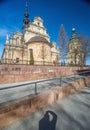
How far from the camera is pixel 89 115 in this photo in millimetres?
5496

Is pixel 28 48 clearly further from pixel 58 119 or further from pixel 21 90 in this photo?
pixel 58 119

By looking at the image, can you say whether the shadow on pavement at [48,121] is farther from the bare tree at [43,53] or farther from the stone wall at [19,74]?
the bare tree at [43,53]

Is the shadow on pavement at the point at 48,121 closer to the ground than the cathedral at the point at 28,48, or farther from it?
closer to the ground

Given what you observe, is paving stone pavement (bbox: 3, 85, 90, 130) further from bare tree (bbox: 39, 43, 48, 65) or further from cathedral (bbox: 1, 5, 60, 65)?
bare tree (bbox: 39, 43, 48, 65)

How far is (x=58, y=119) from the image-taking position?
201 inches

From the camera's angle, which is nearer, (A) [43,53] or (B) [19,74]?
(B) [19,74]

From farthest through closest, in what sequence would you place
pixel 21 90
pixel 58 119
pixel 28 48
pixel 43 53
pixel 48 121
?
1. pixel 28 48
2. pixel 43 53
3. pixel 21 90
4. pixel 58 119
5. pixel 48 121

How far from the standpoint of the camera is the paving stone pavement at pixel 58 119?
4.50m

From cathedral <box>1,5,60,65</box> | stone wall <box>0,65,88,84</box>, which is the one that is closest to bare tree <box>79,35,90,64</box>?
cathedral <box>1,5,60,65</box>

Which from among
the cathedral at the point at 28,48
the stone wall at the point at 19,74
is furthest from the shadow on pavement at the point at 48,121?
the cathedral at the point at 28,48

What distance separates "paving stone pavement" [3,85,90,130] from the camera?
4.50 m

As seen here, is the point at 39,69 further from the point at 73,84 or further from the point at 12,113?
the point at 12,113

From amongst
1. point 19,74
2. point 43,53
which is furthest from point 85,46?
point 19,74

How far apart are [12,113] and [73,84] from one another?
6.26m
